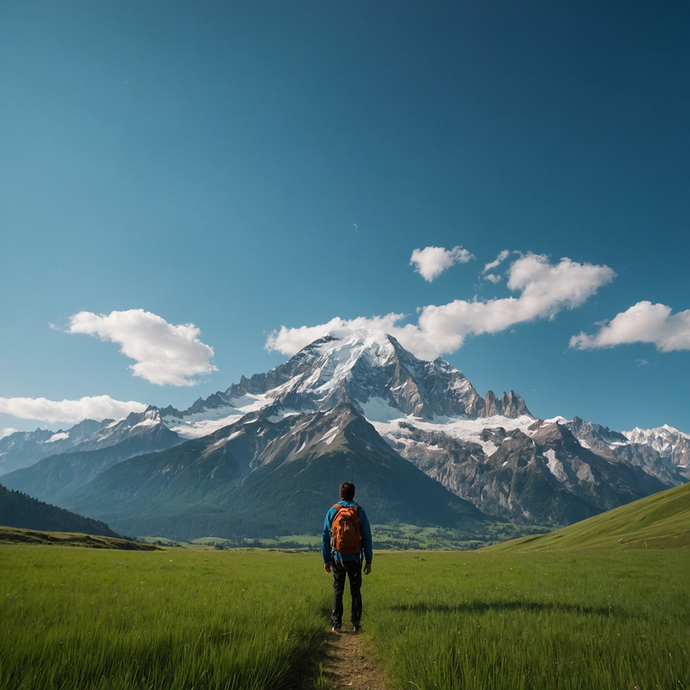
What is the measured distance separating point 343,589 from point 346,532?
1698mm

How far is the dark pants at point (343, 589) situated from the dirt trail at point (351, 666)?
0.59 m

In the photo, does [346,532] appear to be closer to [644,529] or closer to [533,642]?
[533,642]

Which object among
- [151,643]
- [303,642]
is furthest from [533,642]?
[151,643]

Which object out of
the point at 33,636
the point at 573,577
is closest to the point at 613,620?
the point at 33,636

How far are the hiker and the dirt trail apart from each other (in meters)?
0.78

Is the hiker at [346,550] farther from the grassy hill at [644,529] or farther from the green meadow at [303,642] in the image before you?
the grassy hill at [644,529]

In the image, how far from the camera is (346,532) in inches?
448

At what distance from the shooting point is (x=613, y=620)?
9383 mm

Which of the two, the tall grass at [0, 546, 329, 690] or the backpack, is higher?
the backpack

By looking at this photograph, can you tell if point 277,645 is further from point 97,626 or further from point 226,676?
point 97,626

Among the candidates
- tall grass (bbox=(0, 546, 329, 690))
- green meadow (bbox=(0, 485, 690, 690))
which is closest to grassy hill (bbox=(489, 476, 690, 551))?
green meadow (bbox=(0, 485, 690, 690))

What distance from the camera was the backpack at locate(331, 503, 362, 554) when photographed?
37.1 feet

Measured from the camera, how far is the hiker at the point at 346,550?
36.8ft

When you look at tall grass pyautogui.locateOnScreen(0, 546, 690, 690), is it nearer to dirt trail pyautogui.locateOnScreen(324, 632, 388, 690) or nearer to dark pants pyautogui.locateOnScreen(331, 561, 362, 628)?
dirt trail pyautogui.locateOnScreen(324, 632, 388, 690)
